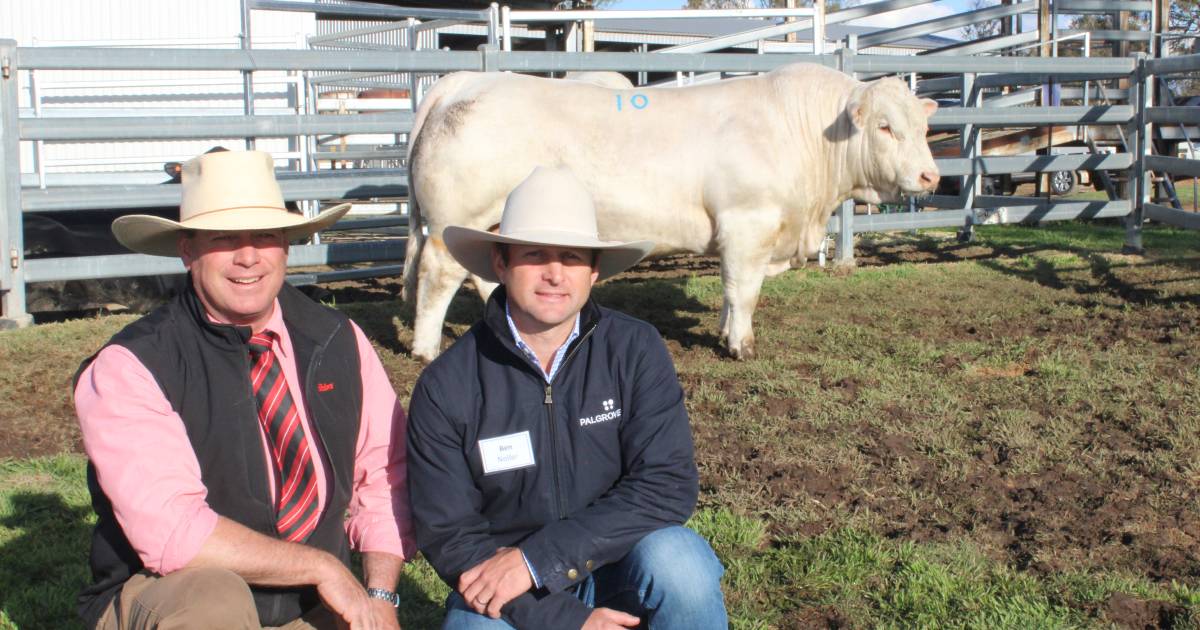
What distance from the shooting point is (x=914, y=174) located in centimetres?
734

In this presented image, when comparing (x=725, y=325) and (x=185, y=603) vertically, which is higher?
(x=725, y=325)

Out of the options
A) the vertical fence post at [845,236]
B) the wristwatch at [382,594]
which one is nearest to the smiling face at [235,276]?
the wristwatch at [382,594]

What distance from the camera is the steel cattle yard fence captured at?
7688 mm

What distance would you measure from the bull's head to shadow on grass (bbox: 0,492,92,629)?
4.88 meters

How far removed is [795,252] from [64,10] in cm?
1146

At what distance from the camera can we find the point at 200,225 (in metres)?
2.72

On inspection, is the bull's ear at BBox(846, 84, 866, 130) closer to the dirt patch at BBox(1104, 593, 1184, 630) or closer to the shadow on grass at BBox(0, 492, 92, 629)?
the dirt patch at BBox(1104, 593, 1184, 630)

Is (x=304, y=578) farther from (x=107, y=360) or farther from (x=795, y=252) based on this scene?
(x=795, y=252)

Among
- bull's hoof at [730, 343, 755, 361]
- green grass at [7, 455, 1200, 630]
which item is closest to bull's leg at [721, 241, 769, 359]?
bull's hoof at [730, 343, 755, 361]

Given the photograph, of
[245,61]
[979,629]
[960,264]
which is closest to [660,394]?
[979,629]

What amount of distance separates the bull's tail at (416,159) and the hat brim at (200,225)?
12.6ft

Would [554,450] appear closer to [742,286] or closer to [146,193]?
[742,286]

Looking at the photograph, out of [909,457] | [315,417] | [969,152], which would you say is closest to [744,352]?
[909,457]

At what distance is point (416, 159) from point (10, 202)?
2.84m
